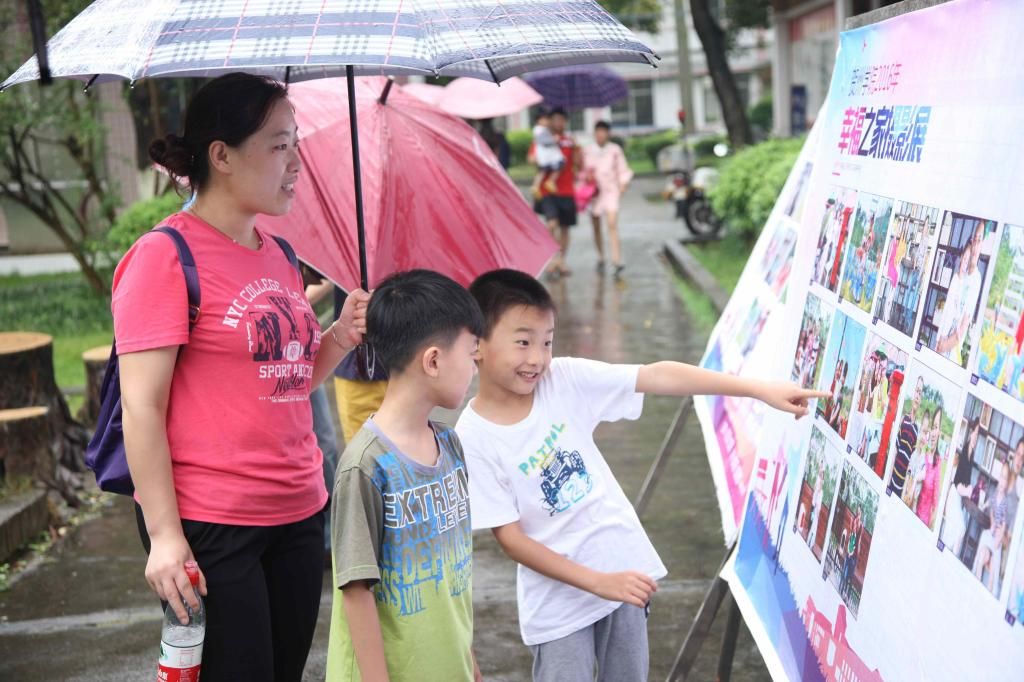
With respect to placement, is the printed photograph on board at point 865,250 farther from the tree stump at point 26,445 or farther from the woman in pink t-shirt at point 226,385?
the tree stump at point 26,445

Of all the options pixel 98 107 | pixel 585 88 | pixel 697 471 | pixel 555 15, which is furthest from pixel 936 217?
pixel 585 88

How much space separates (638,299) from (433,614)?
10.6 m

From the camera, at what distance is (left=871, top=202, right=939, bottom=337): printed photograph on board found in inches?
87.7

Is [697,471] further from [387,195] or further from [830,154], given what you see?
[830,154]

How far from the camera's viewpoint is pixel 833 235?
2830 mm

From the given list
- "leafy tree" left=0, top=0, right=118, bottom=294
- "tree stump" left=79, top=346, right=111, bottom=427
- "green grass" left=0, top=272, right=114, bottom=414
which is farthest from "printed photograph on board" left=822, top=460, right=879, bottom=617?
"leafy tree" left=0, top=0, right=118, bottom=294

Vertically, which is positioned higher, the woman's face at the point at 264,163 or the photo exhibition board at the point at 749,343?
the woman's face at the point at 264,163

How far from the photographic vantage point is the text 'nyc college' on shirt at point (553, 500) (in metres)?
3.03

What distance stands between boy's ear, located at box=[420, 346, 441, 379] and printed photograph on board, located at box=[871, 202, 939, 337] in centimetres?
88

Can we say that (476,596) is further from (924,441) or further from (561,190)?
(561,190)

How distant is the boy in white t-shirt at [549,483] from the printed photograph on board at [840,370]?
0.81 feet

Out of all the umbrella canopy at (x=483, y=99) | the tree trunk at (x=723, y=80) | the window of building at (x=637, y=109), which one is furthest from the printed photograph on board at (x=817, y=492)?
the window of building at (x=637, y=109)

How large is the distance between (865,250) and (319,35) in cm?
120

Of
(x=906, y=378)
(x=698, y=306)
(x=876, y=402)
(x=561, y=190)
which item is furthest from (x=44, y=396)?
(x=561, y=190)
